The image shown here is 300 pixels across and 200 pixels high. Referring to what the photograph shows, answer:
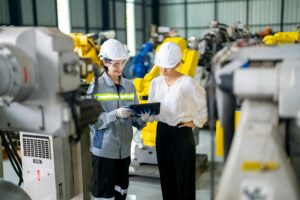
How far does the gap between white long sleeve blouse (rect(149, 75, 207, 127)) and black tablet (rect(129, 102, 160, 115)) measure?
145 millimetres

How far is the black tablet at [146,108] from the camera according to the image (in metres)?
2.64

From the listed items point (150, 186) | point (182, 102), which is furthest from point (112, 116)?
point (150, 186)

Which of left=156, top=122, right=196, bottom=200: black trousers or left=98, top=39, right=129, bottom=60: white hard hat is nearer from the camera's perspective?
left=98, top=39, right=129, bottom=60: white hard hat

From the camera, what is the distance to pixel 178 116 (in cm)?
289

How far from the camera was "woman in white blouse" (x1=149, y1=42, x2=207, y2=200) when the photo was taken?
9.52 ft

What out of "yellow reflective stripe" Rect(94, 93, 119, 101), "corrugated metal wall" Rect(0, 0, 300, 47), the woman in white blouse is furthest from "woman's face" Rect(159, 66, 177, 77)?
→ "corrugated metal wall" Rect(0, 0, 300, 47)

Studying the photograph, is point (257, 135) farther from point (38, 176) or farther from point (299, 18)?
point (299, 18)

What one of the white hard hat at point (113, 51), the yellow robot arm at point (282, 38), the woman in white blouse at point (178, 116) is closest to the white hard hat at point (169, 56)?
the woman in white blouse at point (178, 116)

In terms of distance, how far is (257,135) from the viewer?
1203 millimetres

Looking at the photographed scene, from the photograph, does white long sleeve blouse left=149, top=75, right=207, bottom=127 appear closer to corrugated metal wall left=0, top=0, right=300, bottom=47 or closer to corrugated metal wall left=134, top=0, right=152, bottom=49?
corrugated metal wall left=0, top=0, right=300, bottom=47

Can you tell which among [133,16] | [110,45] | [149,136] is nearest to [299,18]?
A: [133,16]

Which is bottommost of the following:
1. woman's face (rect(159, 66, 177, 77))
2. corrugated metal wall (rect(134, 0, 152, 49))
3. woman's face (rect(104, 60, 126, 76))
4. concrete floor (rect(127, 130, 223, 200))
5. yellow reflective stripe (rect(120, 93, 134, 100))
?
concrete floor (rect(127, 130, 223, 200))

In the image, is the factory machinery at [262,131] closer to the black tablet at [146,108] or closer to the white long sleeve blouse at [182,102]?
the black tablet at [146,108]

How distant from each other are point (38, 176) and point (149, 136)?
5.06ft
